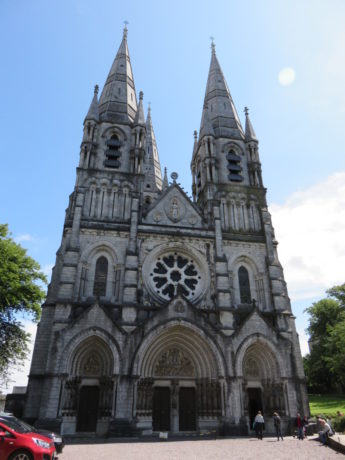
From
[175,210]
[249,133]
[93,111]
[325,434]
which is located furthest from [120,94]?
[325,434]

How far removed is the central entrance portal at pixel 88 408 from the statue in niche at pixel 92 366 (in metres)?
0.80

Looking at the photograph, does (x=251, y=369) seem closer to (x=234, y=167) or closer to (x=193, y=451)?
(x=193, y=451)

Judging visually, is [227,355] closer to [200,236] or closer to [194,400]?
[194,400]

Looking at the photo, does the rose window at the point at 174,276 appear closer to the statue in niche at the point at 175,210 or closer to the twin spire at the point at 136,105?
the statue in niche at the point at 175,210

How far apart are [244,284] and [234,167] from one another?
1073 cm

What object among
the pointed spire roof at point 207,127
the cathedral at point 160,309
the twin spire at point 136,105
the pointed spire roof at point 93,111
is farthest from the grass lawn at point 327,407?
the pointed spire roof at point 93,111

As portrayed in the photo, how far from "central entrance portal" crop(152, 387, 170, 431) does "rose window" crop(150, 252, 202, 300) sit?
5.71 meters

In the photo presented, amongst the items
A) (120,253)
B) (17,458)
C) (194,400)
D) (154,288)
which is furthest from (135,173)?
(17,458)

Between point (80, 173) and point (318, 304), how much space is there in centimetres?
3670

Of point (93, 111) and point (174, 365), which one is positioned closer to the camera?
point (174, 365)

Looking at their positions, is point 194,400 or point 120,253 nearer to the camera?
point 194,400

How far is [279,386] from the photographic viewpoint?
20.5m

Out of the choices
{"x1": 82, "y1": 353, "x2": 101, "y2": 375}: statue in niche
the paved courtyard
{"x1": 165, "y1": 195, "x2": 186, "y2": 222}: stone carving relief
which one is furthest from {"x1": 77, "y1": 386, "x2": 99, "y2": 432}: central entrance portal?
{"x1": 165, "y1": 195, "x2": 186, "y2": 222}: stone carving relief

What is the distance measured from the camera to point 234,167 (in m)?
29.6
